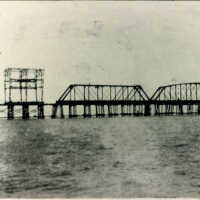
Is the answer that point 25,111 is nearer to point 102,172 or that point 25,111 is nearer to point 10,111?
point 10,111

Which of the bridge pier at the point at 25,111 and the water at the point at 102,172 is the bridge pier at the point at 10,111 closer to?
the bridge pier at the point at 25,111

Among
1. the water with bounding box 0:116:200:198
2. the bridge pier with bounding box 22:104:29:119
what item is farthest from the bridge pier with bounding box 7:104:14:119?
the water with bounding box 0:116:200:198

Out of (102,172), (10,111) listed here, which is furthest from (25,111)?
(102,172)

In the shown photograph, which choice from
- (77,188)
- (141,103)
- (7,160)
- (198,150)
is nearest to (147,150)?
(198,150)

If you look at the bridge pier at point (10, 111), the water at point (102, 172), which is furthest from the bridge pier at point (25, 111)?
the water at point (102, 172)

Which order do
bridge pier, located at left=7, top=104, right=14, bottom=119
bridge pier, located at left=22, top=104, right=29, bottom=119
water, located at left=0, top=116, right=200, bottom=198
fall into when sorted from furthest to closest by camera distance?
bridge pier, located at left=22, top=104, right=29, bottom=119
bridge pier, located at left=7, top=104, right=14, bottom=119
water, located at left=0, top=116, right=200, bottom=198

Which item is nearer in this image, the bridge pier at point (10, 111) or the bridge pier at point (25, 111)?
the bridge pier at point (10, 111)

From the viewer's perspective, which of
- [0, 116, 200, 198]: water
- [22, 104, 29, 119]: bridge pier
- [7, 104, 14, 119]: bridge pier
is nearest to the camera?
[0, 116, 200, 198]: water

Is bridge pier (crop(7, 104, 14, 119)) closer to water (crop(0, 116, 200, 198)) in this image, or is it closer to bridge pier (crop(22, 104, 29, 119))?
bridge pier (crop(22, 104, 29, 119))

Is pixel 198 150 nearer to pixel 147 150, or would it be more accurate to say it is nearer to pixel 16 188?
pixel 147 150

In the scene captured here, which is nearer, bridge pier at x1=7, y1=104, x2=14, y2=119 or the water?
the water

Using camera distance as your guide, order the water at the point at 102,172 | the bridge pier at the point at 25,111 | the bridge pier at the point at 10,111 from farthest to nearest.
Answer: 1. the bridge pier at the point at 25,111
2. the bridge pier at the point at 10,111
3. the water at the point at 102,172

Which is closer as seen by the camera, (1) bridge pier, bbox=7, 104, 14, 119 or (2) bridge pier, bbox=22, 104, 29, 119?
(1) bridge pier, bbox=7, 104, 14, 119
